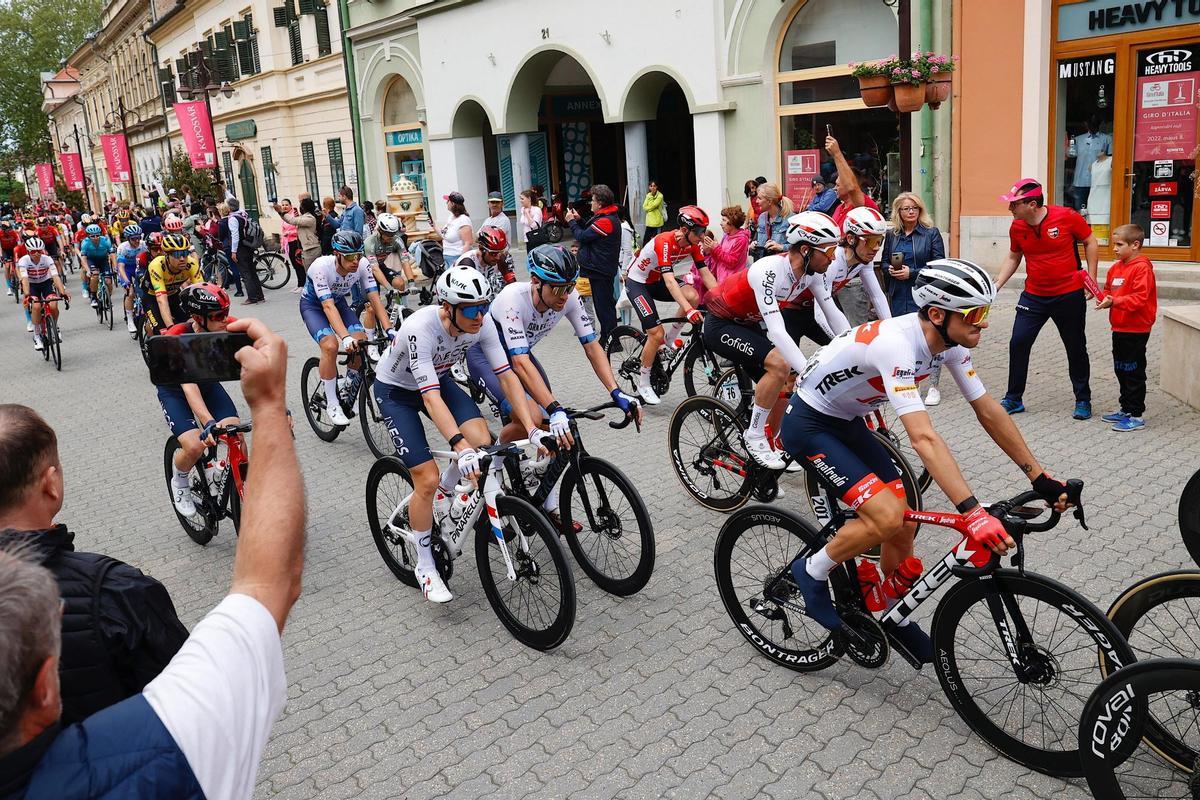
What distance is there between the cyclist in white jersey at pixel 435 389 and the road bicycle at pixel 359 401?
100 inches

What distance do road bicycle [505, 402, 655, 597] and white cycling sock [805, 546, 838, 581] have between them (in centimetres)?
121

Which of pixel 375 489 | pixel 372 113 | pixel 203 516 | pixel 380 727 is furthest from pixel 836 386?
pixel 372 113

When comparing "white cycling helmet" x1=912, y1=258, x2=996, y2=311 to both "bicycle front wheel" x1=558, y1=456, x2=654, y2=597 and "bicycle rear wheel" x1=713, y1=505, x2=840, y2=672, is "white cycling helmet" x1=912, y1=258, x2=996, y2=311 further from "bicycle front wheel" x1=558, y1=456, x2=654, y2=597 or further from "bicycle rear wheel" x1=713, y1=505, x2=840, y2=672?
"bicycle front wheel" x1=558, y1=456, x2=654, y2=597

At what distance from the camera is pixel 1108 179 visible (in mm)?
13102

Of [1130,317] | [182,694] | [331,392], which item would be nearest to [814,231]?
[1130,317]

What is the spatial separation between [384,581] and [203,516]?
174 centimetres

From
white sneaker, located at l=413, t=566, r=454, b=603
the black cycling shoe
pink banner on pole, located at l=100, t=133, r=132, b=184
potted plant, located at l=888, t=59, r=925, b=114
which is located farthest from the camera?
pink banner on pole, located at l=100, t=133, r=132, b=184

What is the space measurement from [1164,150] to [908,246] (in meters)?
6.31

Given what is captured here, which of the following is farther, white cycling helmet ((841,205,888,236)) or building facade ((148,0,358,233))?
building facade ((148,0,358,233))

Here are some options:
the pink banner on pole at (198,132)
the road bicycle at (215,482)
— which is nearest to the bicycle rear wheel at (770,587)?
the road bicycle at (215,482)

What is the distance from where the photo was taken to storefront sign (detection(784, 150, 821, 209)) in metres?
16.7

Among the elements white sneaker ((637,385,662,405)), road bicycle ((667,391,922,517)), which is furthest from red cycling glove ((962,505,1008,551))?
white sneaker ((637,385,662,405))

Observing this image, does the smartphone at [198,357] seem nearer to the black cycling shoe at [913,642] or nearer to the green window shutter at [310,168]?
the black cycling shoe at [913,642]

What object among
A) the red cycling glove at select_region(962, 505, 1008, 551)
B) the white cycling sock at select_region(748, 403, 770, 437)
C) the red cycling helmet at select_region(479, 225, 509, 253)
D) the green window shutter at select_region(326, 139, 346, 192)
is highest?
the green window shutter at select_region(326, 139, 346, 192)
